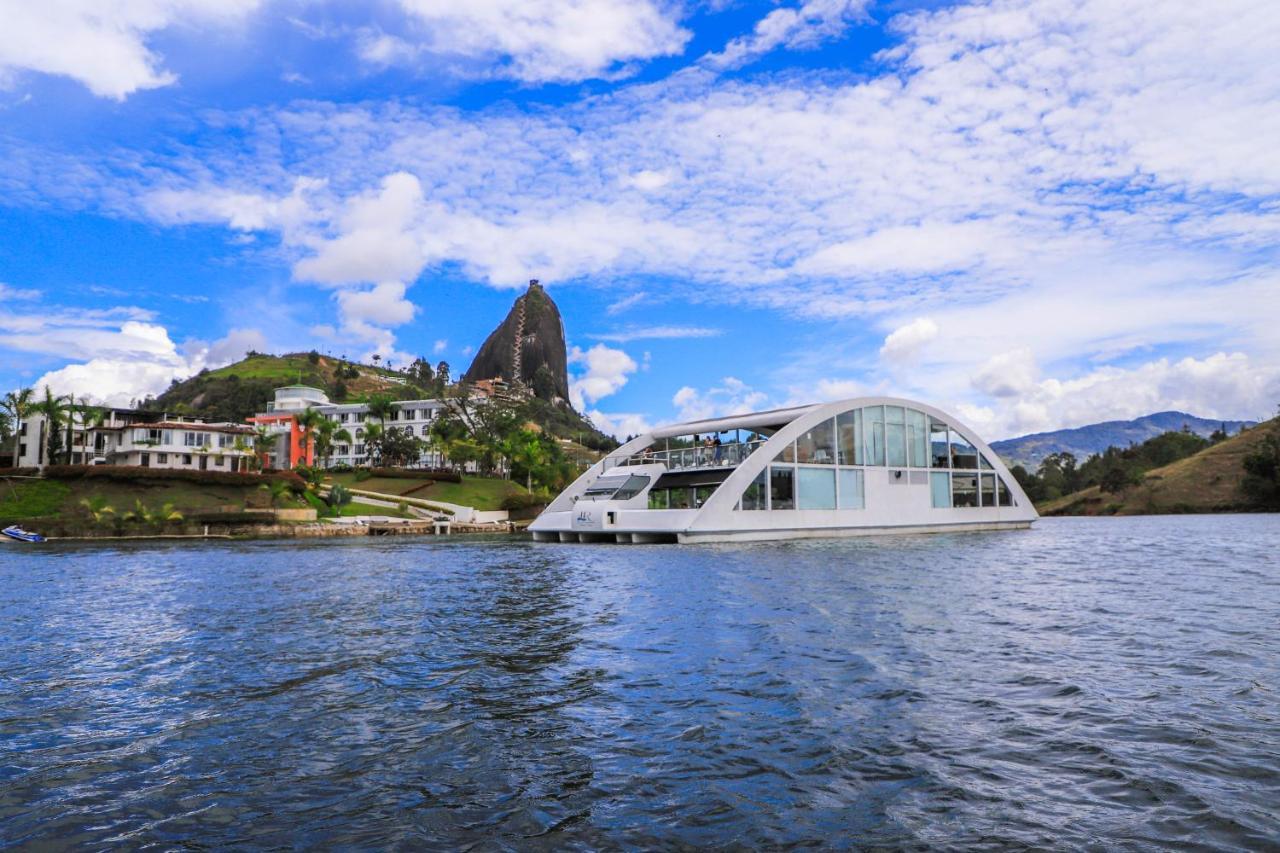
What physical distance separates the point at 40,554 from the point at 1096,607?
162 feet

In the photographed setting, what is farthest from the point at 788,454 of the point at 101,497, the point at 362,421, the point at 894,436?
the point at 362,421

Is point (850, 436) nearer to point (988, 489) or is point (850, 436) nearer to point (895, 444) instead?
point (895, 444)

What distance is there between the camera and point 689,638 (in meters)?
14.5

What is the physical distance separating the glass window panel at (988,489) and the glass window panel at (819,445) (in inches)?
713

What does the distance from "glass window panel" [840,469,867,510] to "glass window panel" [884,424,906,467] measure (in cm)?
345

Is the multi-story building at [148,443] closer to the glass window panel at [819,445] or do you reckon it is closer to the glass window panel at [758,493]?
the glass window panel at [758,493]

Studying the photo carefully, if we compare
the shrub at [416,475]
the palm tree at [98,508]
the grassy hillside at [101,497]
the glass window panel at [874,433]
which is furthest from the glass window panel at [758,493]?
the shrub at [416,475]

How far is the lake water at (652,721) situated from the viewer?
619 centimetres

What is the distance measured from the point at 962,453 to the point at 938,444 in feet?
11.2

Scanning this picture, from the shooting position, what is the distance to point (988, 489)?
207 feet

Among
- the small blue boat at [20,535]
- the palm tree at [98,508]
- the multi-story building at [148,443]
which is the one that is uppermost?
the multi-story building at [148,443]

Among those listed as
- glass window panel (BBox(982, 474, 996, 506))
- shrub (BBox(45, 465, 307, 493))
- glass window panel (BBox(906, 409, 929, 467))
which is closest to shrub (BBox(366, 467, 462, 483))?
shrub (BBox(45, 465, 307, 493))

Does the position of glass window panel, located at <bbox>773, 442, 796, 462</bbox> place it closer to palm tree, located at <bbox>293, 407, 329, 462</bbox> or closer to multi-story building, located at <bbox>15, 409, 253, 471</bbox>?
multi-story building, located at <bbox>15, 409, 253, 471</bbox>

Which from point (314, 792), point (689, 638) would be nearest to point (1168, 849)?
point (314, 792)
